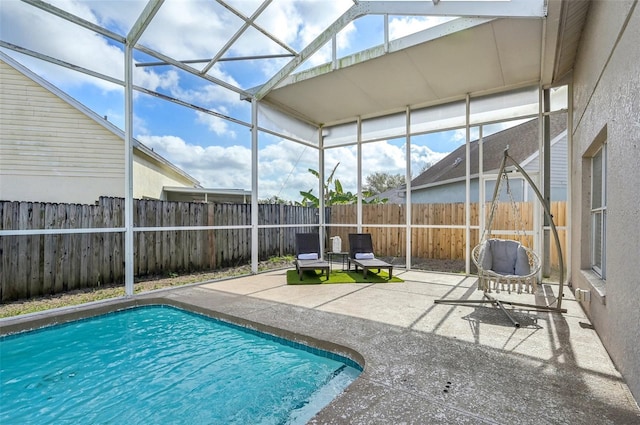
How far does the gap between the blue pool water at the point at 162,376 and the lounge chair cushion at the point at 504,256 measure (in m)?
3.33

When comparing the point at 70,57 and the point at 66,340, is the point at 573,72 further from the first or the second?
the point at 66,340

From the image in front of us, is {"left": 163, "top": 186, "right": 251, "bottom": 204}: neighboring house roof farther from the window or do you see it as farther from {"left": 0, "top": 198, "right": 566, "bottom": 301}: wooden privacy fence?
the window

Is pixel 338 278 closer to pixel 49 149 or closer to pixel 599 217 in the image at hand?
pixel 599 217

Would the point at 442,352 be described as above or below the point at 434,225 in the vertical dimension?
below

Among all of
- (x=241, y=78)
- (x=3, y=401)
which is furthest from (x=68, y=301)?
(x=241, y=78)

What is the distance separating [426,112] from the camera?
8617 mm

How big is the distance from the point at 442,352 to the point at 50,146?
8.45m

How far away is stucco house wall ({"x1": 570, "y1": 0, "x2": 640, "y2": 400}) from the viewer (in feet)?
7.95

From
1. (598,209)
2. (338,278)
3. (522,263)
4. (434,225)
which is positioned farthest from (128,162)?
(434,225)

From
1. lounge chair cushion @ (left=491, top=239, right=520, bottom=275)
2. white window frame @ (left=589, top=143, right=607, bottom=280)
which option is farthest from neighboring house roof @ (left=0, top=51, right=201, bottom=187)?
white window frame @ (left=589, top=143, right=607, bottom=280)

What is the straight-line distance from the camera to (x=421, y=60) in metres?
6.39

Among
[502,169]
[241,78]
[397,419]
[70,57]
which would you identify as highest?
[241,78]

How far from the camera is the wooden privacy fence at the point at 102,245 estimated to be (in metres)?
5.36

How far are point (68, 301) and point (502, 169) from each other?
754 centimetres
